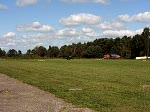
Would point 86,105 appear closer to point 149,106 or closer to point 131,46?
point 149,106

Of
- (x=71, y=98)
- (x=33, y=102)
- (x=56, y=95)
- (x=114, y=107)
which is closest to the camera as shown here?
(x=114, y=107)

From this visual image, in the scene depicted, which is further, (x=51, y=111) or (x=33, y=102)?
(x=33, y=102)

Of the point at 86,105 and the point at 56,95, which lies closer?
the point at 86,105

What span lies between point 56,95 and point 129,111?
566cm

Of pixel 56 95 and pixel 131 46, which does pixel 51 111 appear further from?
pixel 131 46

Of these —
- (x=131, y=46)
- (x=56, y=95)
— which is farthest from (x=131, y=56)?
(x=56, y=95)

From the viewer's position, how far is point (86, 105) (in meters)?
14.4

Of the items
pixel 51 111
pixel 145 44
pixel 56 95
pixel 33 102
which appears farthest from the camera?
pixel 145 44

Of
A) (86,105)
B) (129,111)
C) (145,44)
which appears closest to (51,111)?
(86,105)

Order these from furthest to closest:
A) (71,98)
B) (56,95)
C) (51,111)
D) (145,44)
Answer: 1. (145,44)
2. (56,95)
3. (71,98)
4. (51,111)

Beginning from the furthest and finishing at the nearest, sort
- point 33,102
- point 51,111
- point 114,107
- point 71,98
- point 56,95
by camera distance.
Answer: point 56,95, point 71,98, point 33,102, point 114,107, point 51,111

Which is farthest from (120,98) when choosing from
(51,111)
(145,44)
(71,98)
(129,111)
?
(145,44)

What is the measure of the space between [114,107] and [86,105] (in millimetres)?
1154

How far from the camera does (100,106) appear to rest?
14.1 meters
